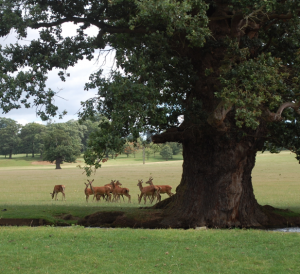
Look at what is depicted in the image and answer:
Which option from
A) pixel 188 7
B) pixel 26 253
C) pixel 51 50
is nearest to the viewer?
pixel 26 253

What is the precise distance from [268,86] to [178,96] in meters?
4.03

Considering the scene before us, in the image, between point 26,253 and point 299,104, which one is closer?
point 26,253

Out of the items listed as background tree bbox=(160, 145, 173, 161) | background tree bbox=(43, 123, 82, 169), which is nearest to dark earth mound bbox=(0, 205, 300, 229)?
background tree bbox=(43, 123, 82, 169)

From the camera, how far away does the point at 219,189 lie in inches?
622

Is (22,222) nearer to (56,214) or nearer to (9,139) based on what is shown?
(56,214)

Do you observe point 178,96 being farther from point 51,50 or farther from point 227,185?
point 51,50

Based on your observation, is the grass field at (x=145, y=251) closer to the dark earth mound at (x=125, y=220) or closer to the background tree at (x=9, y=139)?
the dark earth mound at (x=125, y=220)

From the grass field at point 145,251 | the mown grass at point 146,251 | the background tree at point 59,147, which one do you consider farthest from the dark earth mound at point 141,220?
the background tree at point 59,147

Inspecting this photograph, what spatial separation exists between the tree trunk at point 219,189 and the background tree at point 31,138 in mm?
120208

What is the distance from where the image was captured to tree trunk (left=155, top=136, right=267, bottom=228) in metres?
15.7

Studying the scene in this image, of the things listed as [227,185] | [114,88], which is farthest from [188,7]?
[227,185]

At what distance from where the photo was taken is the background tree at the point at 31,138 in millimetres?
134750

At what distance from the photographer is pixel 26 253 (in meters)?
10.1

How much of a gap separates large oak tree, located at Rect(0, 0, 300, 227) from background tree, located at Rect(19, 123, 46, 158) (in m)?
119
